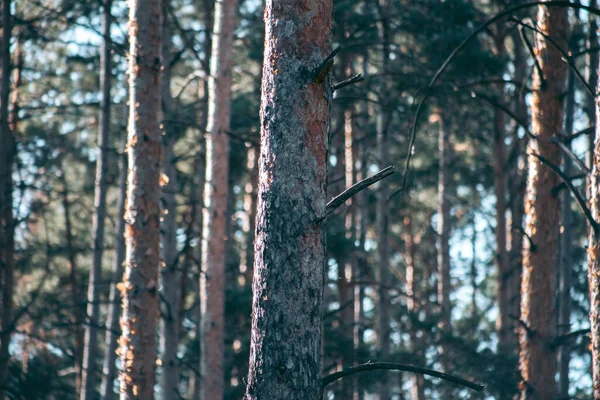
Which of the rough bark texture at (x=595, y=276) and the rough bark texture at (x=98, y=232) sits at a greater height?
the rough bark texture at (x=98, y=232)

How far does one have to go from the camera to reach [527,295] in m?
8.07

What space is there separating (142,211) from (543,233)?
14.3 feet

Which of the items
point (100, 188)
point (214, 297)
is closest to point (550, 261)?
point (214, 297)

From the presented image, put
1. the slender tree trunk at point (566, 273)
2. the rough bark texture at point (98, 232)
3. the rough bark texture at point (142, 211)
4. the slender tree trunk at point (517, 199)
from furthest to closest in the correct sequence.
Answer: the slender tree trunk at point (517, 199) → the slender tree trunk at point (566, 273) → the rough bark texture at point (98, 232) → the rough bark texture at point (142, 211)

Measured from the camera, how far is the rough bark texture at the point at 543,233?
7906 millimetres

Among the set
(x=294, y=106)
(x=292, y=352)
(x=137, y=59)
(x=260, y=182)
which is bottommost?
(x=292, y=352)

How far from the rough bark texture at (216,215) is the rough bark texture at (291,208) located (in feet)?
18.4

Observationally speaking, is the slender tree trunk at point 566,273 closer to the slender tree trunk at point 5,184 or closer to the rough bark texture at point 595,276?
the rough bark texture at point 595,276

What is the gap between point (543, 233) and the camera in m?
8.04

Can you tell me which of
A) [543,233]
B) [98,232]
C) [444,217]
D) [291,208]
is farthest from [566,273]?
[291,208]

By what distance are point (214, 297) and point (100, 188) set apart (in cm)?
382

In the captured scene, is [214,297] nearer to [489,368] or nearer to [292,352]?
[292,352]

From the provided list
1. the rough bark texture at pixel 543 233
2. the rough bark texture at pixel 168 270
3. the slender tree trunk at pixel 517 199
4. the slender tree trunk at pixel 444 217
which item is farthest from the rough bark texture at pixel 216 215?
the slender tree trunk at pixel 444 217

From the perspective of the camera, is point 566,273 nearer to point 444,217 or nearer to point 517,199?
point 444,217
